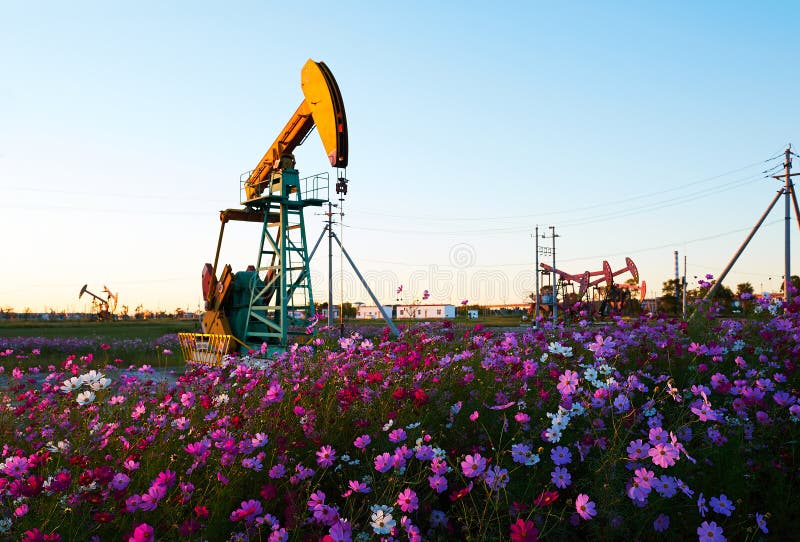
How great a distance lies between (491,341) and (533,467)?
2.14 meters

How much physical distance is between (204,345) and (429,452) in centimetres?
1711

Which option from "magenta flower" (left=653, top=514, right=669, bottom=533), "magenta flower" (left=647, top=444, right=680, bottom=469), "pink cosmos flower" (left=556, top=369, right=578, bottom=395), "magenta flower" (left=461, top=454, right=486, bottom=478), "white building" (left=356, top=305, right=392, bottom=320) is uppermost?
"pink cosmos flower" (left=556, top=369, right=578, bottom=395)

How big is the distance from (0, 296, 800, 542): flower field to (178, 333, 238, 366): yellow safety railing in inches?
492

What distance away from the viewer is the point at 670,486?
8.96 feet

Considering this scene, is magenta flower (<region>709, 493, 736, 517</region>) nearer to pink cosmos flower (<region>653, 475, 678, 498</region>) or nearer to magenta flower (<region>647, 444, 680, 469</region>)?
pink cosmos flower (<region>653, 475, 678, 498</region>)

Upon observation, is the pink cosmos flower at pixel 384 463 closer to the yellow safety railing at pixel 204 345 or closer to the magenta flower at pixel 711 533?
the magenta flower at pixel 711 533

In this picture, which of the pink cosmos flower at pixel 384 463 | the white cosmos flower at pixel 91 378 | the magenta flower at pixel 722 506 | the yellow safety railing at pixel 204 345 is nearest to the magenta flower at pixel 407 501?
the pink cosmos flower at pixel 384 463

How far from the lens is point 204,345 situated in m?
18.9

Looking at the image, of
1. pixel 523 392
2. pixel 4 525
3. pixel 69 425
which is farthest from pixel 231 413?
pixel 523 392

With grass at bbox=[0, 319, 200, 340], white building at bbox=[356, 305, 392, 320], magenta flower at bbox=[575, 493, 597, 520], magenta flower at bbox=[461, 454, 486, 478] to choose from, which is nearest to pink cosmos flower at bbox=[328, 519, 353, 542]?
magenta flower at bbox=[461, 454, 486, 478]

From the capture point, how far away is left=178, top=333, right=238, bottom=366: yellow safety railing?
1786 cm

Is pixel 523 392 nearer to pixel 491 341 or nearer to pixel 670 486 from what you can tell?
pixel 670 486

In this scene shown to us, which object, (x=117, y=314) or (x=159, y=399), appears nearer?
(x=159, y=399)

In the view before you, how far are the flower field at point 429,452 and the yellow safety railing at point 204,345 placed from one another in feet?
41.0
